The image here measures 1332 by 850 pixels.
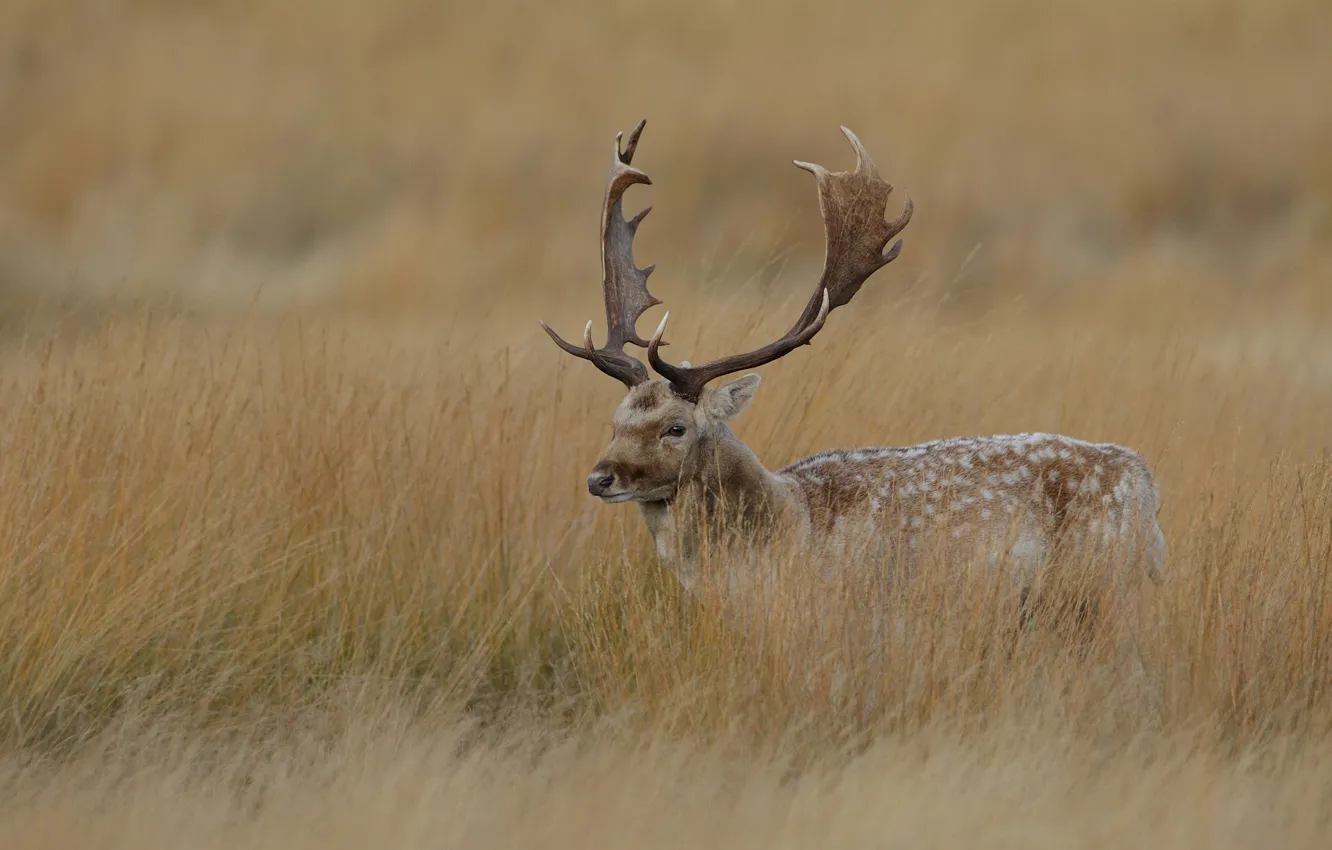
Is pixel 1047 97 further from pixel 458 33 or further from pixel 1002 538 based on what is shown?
pixel 1002 538

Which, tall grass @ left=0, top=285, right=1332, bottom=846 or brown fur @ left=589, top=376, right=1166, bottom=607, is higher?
brown fur @ left=589, top=376, right=1166, bottom=607

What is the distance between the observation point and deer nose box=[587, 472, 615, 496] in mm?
5719

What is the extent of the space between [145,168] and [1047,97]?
12663 mm

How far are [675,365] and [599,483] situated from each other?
728 millimetres

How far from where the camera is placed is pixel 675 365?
628cm

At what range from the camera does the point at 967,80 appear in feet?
84.2

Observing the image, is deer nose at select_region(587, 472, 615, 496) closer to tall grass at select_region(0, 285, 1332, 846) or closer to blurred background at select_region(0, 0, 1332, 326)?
tall grass at select_region(0, 285, 1332, 846)

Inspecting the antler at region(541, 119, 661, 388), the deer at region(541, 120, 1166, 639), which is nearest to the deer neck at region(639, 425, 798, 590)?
the deer at region(541, 120, 1166, 639)

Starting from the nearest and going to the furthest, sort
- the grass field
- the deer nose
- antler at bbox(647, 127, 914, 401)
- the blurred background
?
the grass field < the deer nose < antler at bbox(647, 127, 914, 401) < the blurred background

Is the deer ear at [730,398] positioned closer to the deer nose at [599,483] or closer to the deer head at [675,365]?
the deer head at [675,365]

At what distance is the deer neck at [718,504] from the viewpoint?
19.6 ft

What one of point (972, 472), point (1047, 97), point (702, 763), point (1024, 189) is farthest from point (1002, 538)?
point (1047, 97)

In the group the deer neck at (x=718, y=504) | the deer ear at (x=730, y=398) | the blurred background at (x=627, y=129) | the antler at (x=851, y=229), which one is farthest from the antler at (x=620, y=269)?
the blurred background at (x=627, y=129)

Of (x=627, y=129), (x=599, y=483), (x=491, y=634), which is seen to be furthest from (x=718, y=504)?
(x=627, y=129)
